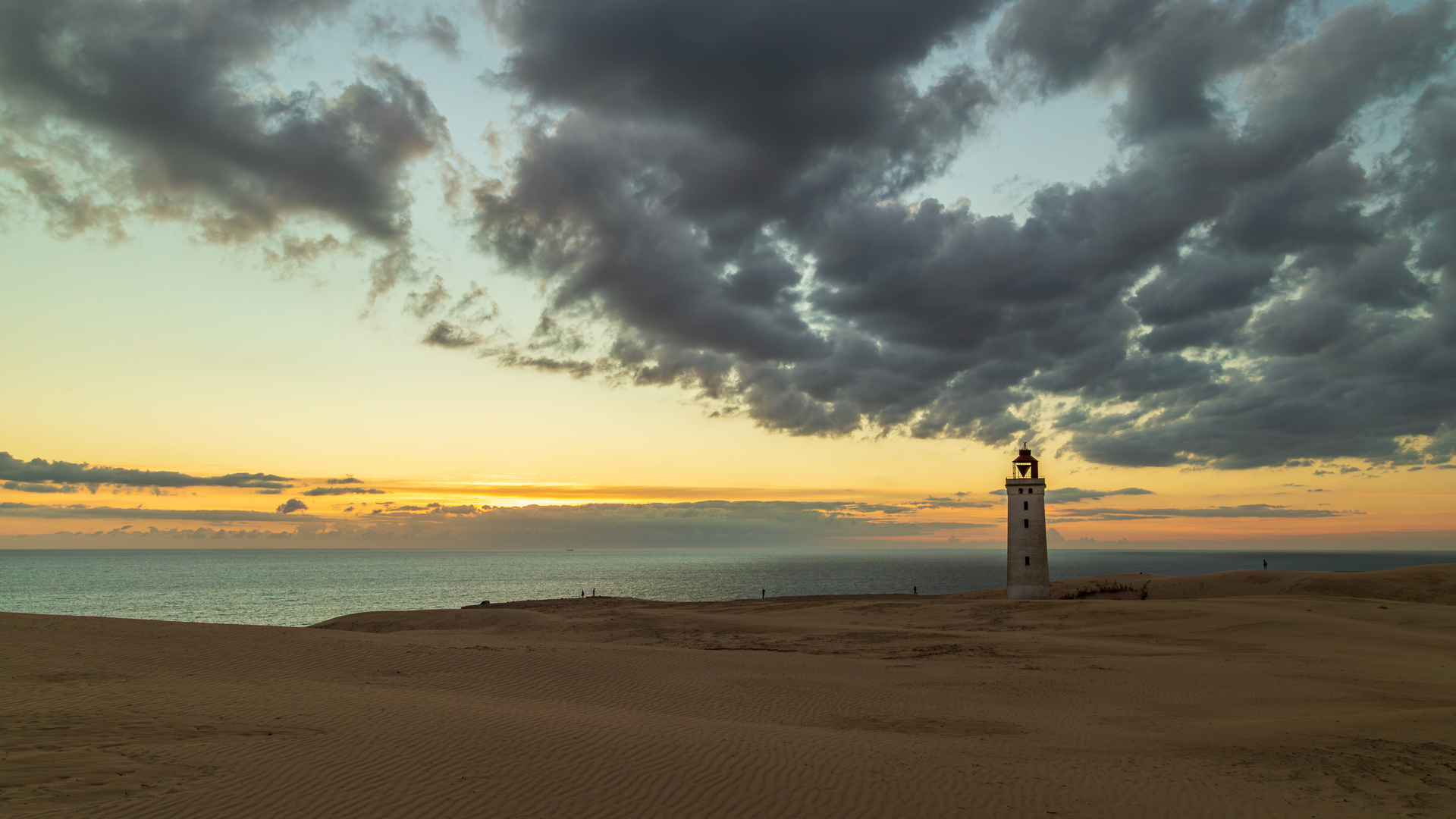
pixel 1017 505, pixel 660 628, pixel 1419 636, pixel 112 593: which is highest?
pixel 1017 505

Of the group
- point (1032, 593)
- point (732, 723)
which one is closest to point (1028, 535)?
point (1032, 593)

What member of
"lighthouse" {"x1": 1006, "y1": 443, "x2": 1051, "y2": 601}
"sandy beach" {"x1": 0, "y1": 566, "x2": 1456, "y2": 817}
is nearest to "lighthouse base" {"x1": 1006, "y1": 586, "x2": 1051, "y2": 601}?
"lighthouse" {"x1": 1006, "y1": 443, "x2": 1051, "y2": 601}

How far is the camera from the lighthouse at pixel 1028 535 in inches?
1857

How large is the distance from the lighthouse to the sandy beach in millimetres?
13592

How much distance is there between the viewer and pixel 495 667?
22844 mm

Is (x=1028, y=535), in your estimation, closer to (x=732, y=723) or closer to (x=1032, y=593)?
(x=1032, y=593)

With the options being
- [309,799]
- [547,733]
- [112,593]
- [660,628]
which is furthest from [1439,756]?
[112,593]

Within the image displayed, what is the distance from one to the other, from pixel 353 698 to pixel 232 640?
1014 cm

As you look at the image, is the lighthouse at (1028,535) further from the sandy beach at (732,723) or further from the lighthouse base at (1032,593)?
the sandy beach at (732,723)

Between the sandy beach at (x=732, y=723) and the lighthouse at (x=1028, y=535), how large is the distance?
13592 mm

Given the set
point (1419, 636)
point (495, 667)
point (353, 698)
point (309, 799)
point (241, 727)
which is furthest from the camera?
point (1419, 636)

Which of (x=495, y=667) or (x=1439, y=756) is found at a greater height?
(x=1439, y=756)

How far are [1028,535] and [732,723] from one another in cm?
3613

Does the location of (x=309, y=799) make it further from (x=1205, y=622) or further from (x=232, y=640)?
(x=1205, y=622)
